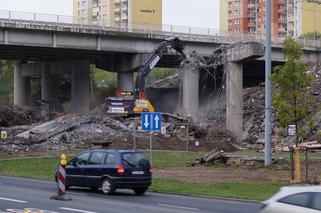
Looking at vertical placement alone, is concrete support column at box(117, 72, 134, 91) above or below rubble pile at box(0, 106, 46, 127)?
above

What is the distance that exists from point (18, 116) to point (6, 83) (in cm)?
6057

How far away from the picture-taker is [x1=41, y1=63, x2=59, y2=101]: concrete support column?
8631 centimetres

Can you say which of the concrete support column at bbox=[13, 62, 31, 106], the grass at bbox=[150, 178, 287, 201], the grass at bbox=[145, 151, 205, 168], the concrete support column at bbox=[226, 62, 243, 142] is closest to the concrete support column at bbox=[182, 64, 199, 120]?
the concrete support column at bbox=[226, 62, 243, 142]

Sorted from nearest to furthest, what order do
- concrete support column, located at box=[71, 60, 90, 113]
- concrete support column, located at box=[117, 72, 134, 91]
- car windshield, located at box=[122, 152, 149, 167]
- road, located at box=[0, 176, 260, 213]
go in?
1. road, located at box=[0, 176, 260, 213]
2. car windshield, located at box=[122, 152, 149, 167]
3. concrete support column, located at box=[117, 72, 134, 91]
4. concrete support column, located at box=[71, 60, 90, 113]

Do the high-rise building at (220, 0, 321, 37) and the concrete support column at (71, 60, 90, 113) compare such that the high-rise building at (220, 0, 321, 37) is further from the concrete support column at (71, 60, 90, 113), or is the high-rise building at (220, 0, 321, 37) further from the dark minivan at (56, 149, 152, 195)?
the dark minivan at (56, 149, 152, 195)

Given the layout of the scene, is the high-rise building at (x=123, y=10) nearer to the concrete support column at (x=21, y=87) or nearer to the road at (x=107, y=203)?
the concrete support column at (x=21, y=87)

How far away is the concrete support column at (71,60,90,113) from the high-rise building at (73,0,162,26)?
60.8 metres

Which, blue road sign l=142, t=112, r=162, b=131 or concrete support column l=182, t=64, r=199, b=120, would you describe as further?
concrete support column l=182, t=64, r=199, b=120

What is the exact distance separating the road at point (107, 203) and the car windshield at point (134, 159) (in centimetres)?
108

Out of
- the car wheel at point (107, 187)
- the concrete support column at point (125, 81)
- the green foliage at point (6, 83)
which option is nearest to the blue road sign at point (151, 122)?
the car wheel at point (107, 187)

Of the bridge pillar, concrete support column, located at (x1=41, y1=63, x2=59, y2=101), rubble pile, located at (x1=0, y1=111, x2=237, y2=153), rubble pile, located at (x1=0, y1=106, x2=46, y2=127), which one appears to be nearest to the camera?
rubble pile, located at (x1=0, y1=111, x2=237, y2=153)

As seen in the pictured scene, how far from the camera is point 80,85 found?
259ft

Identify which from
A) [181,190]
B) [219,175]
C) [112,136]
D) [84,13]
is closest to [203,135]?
[112,136]

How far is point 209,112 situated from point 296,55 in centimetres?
4593
